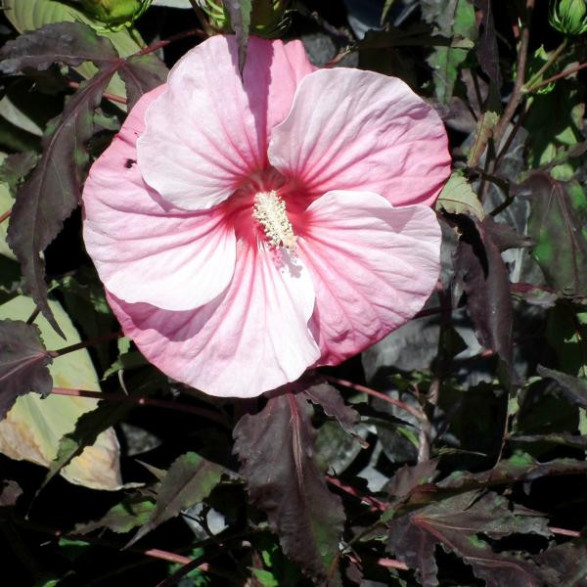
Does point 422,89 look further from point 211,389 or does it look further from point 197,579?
point 197,579

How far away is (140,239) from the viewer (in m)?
1.05

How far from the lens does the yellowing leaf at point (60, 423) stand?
143 cm

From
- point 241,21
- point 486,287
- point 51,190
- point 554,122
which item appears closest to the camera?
point 241,21

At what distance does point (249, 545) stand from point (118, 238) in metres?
0.60

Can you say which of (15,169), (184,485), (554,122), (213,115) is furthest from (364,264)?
(554,122)

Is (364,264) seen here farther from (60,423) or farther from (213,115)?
(60,423)

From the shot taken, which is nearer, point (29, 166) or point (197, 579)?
point (29, 166)

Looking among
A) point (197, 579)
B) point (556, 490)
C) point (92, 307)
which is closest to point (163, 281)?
point (92, 307)

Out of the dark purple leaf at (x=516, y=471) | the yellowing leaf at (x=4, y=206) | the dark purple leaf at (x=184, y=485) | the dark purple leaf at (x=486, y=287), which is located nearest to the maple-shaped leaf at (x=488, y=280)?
the dark purple leaf at (x=486, y=287)

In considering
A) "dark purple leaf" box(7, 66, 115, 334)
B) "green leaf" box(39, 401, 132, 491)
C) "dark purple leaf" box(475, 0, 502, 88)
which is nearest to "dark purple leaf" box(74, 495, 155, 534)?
"green leaf" box(39, 401, 132, 491)

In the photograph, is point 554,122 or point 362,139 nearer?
point 362,139

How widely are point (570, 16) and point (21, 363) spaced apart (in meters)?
0.82

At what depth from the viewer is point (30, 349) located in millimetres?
1170

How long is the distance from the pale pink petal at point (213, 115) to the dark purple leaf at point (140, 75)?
0.08 meters
